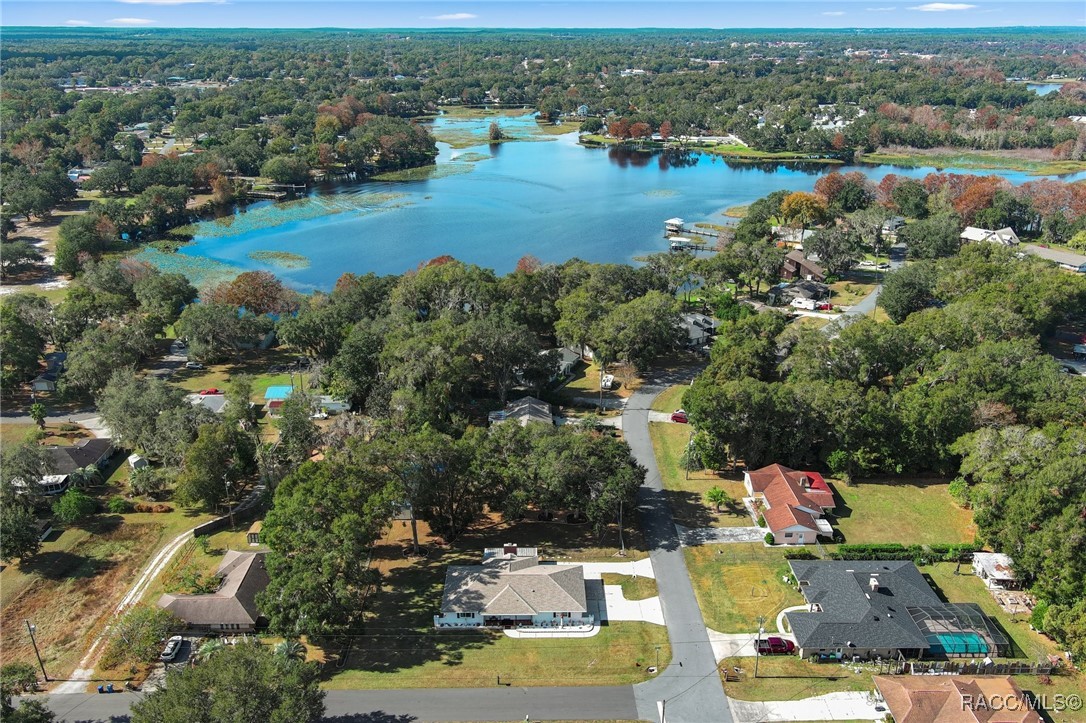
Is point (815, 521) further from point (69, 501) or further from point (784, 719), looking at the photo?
A: point (69, 501)

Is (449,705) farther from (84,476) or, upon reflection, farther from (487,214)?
(487,214)

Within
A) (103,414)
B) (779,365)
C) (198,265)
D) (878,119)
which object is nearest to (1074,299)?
(779,365)

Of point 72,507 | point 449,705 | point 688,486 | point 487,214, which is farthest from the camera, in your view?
point 487,214

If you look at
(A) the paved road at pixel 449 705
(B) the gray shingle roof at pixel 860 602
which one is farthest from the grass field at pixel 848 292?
(A) the paved road at pixel 449 705

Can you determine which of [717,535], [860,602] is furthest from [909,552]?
[717,535]

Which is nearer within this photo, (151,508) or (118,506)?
(118,506)

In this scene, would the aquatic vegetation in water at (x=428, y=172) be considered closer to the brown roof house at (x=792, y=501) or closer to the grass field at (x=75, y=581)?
the grass field at (x=75, y=581)
